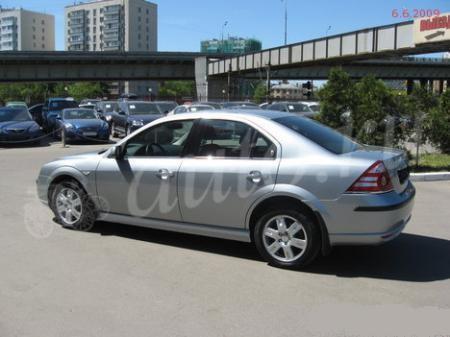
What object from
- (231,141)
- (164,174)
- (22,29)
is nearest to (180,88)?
(22,29)

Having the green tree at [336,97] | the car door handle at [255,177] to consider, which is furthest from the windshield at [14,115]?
the car door handle at [255,177]

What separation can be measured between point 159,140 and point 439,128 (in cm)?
858

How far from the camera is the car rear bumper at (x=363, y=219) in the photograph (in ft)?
17.0

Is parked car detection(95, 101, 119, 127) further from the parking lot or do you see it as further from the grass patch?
the parking lot

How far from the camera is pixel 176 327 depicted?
417cm

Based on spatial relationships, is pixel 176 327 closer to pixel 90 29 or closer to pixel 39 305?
pixel 39 305

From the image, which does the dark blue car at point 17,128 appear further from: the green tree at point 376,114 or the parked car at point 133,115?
the green tree at point 376,114

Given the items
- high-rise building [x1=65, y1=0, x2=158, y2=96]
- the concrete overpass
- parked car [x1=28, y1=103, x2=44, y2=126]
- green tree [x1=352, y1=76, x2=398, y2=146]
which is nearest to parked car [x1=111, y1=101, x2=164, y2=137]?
parked car [x1=28, y1=103, x2=44, y2=126]

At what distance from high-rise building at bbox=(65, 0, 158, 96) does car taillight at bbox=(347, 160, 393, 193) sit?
14580 centimetres

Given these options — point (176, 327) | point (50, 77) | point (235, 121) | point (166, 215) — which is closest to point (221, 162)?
point (235, 121)

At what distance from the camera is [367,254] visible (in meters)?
6.15

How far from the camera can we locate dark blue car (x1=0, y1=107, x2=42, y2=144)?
792 inches

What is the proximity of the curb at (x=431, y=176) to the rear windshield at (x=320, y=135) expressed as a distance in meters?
5.75

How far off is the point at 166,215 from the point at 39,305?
1959mm
